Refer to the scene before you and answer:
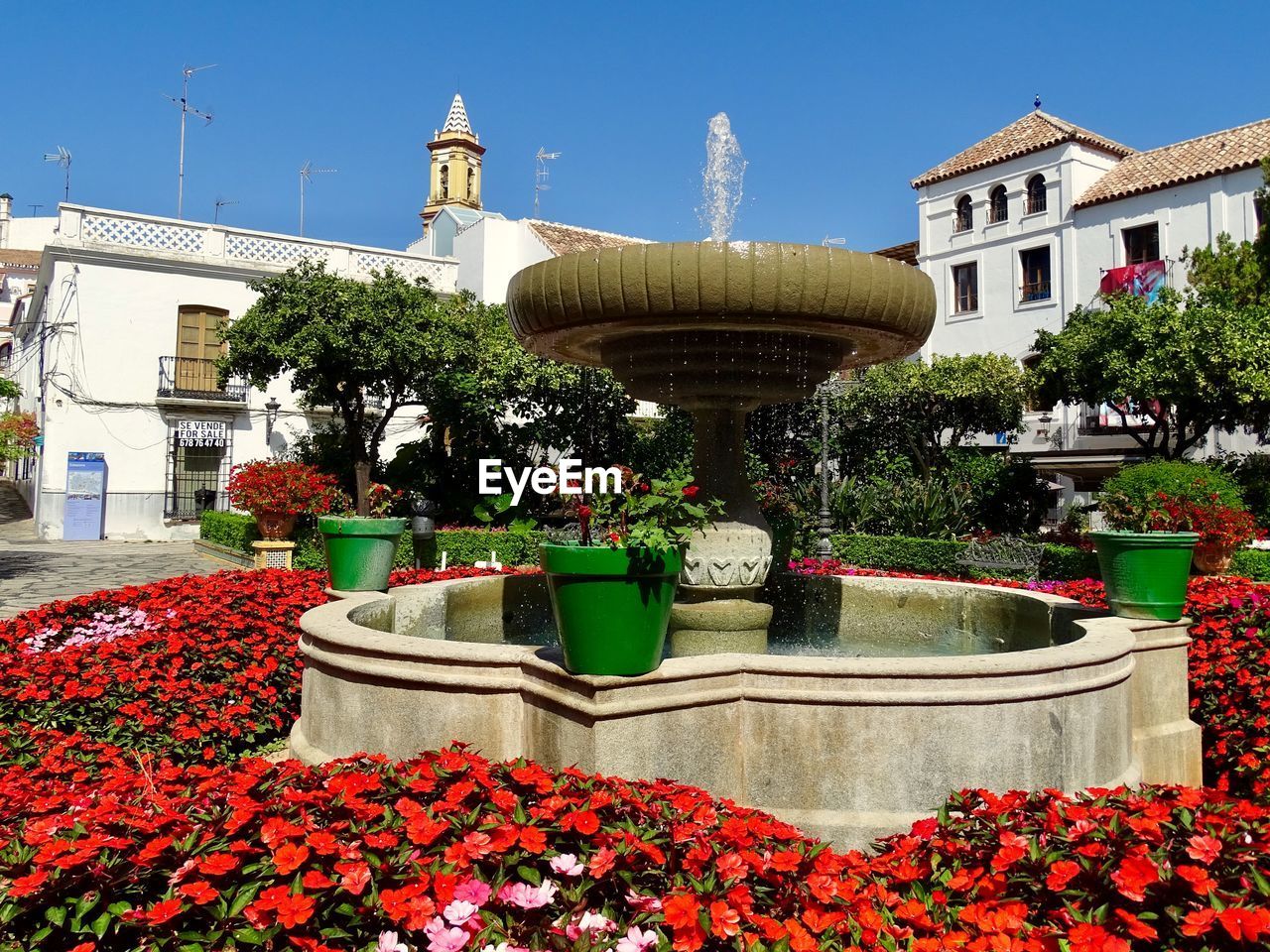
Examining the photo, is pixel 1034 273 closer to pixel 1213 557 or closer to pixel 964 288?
pixel 964 288

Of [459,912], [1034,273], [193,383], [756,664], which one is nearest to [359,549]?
[756,664]

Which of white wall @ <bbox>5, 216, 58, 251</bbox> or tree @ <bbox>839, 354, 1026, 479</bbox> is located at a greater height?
white wall @ <bbox>5, 216, 58, 251</bbox>

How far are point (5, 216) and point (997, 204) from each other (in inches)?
2213

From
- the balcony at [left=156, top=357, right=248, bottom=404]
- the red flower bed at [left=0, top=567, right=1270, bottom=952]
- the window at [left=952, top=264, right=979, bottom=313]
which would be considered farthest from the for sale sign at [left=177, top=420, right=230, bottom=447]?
the red flower bed at [left=0, top=567, right=1270, bottom=952]

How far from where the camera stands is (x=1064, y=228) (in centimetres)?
2531

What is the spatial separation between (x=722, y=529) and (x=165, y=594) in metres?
3.96

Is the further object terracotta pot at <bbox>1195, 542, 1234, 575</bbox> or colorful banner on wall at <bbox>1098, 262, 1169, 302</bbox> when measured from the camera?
colorful banner on wall at <bbox>1098, 262, 1169, 302</bbox>

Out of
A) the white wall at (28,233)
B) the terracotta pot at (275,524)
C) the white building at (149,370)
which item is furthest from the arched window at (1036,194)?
the white wall at (28,233)

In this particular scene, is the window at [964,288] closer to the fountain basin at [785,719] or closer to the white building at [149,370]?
the white building at [149,370]

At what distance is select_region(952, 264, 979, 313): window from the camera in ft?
92.4

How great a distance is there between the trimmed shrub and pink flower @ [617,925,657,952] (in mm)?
14323

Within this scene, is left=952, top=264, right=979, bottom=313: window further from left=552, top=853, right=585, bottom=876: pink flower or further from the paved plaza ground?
left=552, top=853, right=585, bottom=876: pink flower

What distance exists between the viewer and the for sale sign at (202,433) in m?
23.0

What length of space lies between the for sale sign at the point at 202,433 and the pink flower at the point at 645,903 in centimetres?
2411
